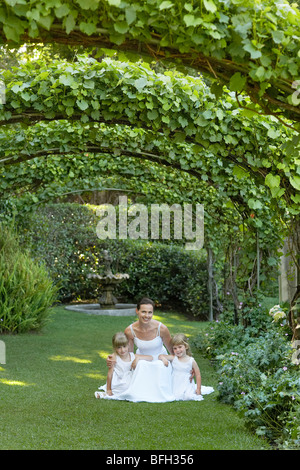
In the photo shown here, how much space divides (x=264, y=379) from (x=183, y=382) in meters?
1.38

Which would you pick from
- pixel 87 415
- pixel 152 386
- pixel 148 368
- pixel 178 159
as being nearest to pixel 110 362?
pixel 148 368

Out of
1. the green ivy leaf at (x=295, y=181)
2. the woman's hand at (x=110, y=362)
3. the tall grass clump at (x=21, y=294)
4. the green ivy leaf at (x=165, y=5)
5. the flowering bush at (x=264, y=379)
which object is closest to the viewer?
the green ivy leaf at (x=165, y=5)

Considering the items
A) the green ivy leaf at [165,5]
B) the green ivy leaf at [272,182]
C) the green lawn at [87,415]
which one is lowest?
the green lawn at [87,415]

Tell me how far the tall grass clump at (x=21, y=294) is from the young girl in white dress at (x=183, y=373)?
409cm

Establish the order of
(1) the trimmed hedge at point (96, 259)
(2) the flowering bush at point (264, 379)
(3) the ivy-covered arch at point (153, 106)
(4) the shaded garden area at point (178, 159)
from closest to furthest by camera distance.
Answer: (4) the shaded garden area at point (178, 159) → (2) the flowering bush at point (264, 379) → (3) the ivy-covered arch at point (153, 106) → (1) the trimmed hedge at point (96, 259)

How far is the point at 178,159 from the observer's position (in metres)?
7.55

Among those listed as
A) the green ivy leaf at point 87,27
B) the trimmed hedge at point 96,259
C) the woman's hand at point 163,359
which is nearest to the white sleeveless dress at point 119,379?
the woman's hand at point 163,359

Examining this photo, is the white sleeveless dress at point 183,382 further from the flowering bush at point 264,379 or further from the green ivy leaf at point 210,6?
the green ivy leaf at point 210,6

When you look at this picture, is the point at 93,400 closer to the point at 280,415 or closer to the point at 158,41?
the point at 280,415

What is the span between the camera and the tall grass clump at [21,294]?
A: 30.3 ft

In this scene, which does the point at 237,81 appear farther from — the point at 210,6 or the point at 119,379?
the point at 119,379

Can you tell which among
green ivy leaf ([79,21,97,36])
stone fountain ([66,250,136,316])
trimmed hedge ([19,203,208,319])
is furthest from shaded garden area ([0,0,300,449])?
stone fountain ([66,250,136,316])

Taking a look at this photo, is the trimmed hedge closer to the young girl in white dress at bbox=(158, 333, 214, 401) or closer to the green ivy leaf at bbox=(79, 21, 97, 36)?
the young girl in white dress at bbox=(158, 333, 214, 401)
